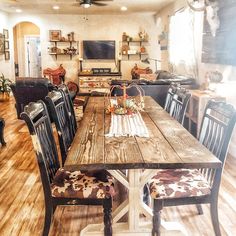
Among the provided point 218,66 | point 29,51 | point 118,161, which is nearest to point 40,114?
point 118,161

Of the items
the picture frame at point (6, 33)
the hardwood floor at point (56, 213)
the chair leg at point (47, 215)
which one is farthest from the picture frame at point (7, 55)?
the chair leg at point (47, 215)

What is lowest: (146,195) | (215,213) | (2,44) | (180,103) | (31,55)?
(146,195)

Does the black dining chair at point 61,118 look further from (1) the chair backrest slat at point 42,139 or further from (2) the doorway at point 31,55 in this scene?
(2) the doorway at point 31,55

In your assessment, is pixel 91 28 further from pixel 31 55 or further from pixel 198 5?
pixel 198 5

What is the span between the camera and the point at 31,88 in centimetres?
606

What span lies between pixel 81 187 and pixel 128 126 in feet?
2.18

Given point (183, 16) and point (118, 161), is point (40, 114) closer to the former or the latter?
point (118, 161)

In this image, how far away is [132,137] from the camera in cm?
226

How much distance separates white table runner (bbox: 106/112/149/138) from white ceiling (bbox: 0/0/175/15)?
5845mm

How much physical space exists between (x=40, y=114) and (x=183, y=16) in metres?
5.59

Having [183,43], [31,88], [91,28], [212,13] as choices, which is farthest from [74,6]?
[212,13]

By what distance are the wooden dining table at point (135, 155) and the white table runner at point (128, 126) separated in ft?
0.14

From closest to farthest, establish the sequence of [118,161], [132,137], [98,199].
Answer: [118,161]
[98,199]
[132,137]

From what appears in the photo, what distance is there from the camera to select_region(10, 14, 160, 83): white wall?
1070 centimetres
